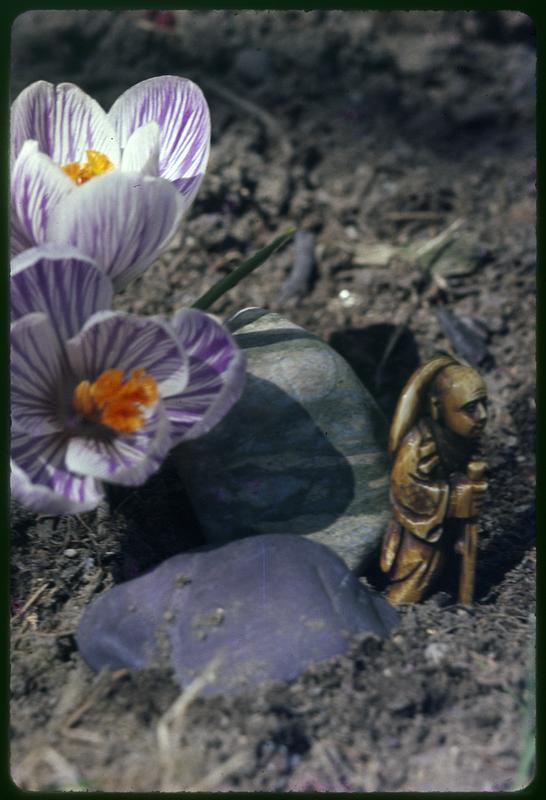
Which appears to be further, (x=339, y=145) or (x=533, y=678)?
(x=339, y=145)

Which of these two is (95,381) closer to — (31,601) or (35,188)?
(35,188)

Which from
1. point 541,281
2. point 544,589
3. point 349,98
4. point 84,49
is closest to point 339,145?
point 349,98

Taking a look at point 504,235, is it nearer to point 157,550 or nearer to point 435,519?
point 435,519

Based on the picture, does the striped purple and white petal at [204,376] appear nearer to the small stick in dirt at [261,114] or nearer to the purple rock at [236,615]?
the purple rock at [236,615]

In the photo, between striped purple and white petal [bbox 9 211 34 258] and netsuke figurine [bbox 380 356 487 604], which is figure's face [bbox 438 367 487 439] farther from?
striped purple and white petal [bbox 9 211 34 258]

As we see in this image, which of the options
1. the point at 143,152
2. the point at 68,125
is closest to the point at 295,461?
the point at 143,152

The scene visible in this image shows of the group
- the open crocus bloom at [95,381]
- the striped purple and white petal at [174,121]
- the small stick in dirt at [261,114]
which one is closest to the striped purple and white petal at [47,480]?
the open crocus bloom at [95,381]
